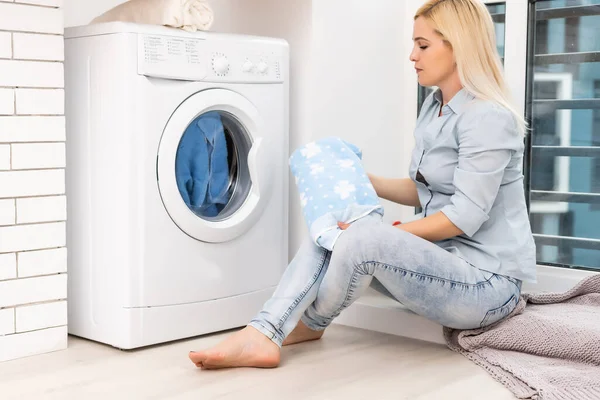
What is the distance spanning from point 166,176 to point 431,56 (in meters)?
0.79

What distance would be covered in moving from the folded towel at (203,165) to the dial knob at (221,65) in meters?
0.12

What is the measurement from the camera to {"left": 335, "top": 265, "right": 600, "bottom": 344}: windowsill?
244 cm

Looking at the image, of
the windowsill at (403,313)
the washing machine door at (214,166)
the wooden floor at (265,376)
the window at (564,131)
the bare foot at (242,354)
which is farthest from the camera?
the window at (564,131)

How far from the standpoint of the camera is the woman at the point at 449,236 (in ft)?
6.81

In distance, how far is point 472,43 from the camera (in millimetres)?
2178

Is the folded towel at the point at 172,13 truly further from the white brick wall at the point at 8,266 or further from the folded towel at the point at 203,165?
the white brick wall at the point at 8,266

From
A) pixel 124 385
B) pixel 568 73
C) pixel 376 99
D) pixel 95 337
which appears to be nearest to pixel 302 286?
pixel 124 385

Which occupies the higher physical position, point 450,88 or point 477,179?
point 450,88

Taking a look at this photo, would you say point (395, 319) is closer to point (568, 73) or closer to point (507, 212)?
point (507, 212)

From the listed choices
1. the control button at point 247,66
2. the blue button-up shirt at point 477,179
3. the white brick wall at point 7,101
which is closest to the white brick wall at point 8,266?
the white brick wall at point 7,101

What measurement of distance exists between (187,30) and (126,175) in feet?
1.48

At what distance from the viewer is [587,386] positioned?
6.27ft

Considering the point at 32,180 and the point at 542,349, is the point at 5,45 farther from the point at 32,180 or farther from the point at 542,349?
the point at 542,349

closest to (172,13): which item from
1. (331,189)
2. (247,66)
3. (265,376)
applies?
(247,66)
